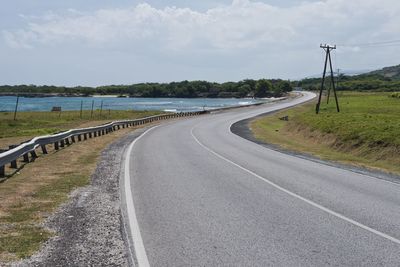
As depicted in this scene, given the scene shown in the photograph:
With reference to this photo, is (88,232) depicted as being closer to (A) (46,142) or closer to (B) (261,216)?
(B) (261,216)

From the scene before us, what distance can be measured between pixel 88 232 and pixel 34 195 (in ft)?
Answer: 12.3

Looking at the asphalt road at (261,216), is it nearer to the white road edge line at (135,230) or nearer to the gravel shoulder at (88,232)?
the white road edge line at (135,230)

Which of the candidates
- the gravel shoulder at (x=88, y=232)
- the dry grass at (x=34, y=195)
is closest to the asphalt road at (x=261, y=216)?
the gravel shoulder at (x=88, y=232)

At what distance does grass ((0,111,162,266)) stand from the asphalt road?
4.72ft

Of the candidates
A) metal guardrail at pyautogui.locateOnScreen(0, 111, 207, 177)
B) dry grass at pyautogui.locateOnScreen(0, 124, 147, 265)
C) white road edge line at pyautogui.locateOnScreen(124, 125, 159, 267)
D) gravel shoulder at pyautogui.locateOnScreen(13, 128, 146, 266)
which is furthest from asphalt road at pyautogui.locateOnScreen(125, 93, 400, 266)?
metal guardrail at pyautogui.locateOnScreen(0, 111, 207, 177)

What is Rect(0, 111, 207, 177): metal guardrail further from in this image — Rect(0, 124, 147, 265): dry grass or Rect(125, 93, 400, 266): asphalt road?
Rect(125, 93, 400, 266): asphalt road

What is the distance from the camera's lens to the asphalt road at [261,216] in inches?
253


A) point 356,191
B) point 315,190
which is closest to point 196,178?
point 315,190

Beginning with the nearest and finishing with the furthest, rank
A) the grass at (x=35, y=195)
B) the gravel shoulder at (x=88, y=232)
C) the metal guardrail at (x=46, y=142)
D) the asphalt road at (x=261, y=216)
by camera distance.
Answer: the gravel shoulder at (x=88, y=232), the asphalt road at (x=261, y=216), the grass at (x=35, y=195), the metal guardrail at (x=46, y=142)

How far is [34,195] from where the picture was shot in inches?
429

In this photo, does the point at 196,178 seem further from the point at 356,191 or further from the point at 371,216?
the point at 371,216

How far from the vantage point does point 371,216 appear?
8961 millimetres

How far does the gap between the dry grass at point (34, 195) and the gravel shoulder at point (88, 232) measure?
227mm

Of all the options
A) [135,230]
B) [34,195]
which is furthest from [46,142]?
[135,230]
